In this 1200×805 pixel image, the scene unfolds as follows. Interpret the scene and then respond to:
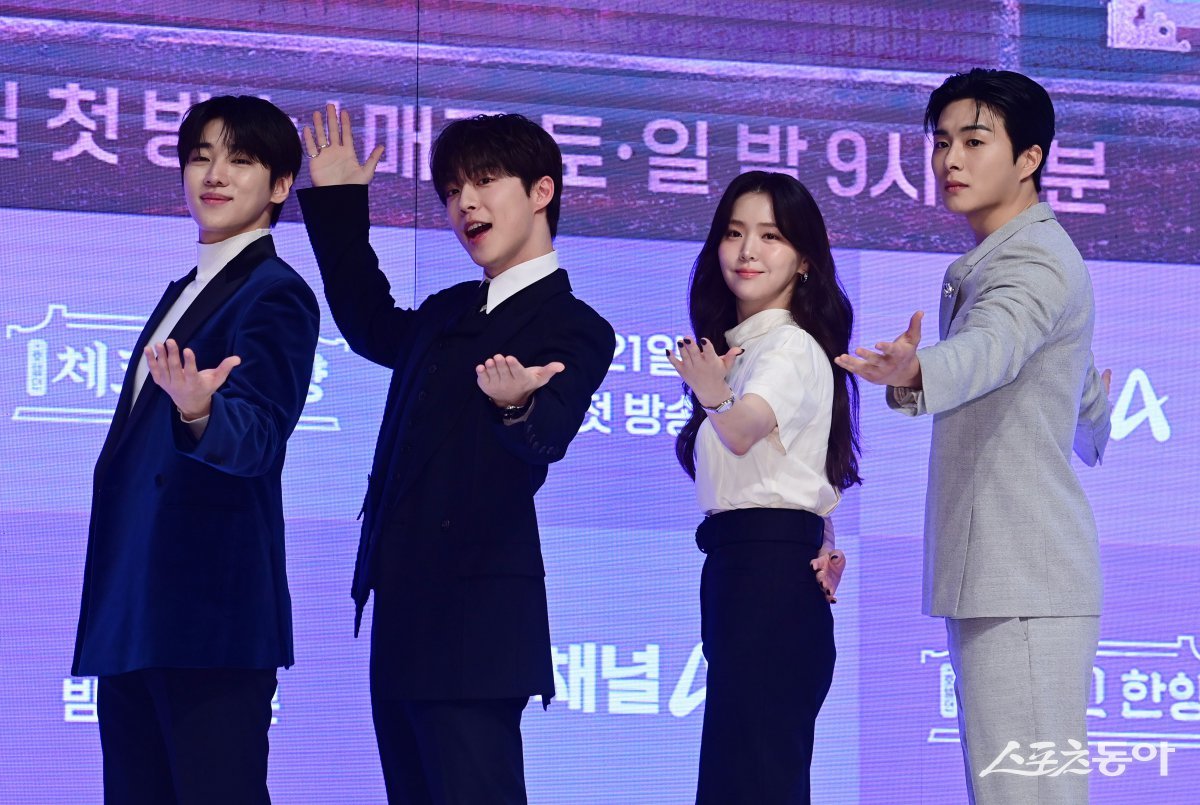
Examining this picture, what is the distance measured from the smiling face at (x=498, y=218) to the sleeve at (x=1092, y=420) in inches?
39.3

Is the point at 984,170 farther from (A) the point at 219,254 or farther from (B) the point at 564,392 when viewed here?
(A) the point at 219,254

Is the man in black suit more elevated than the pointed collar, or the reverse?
the pointed collar

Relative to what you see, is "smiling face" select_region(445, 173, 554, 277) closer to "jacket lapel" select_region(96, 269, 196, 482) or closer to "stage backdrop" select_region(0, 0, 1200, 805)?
"jacket lapel" select_region(96, 269, 196, 482)

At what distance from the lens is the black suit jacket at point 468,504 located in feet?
7.50

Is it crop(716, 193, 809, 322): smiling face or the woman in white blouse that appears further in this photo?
crop(716, 193, 809, 322): smiling face

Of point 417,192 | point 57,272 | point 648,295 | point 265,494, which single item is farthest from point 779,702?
point 57,272

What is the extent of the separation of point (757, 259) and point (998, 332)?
1.78 ft

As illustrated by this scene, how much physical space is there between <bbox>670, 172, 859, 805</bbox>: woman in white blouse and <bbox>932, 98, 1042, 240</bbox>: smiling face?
26 centimetres

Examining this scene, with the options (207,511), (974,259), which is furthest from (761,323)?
(207,511)

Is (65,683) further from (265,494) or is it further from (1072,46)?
(1072,46)

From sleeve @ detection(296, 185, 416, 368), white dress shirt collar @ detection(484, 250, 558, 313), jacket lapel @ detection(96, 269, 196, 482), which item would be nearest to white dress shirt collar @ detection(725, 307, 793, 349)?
white dress shirt collar @ detection(484, 250, 558, 313)

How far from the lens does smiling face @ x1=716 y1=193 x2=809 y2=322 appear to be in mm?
2635

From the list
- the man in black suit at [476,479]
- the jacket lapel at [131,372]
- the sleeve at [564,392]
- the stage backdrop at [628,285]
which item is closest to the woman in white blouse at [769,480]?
the sleeve at [564,392]

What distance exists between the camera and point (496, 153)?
2576 mm
